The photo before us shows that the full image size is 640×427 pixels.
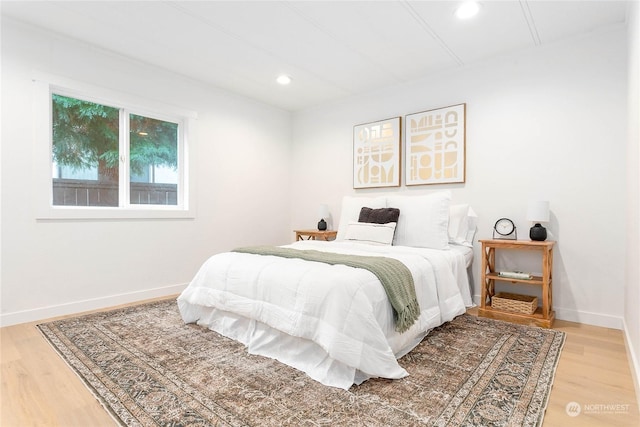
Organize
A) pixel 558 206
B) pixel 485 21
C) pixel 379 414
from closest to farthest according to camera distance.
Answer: pixel 379 414 → pixel 485 21 → pixel 558 206

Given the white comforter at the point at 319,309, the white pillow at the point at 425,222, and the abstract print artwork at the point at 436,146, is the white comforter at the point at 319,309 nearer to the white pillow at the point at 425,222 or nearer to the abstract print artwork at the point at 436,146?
the white pillow at the point at 425,222

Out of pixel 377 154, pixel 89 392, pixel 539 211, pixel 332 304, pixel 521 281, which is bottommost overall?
pixel 89 392

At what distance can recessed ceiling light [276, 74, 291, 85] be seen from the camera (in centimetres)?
384

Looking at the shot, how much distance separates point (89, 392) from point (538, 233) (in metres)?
3.33

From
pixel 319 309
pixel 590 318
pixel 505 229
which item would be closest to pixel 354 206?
pixel 505 229

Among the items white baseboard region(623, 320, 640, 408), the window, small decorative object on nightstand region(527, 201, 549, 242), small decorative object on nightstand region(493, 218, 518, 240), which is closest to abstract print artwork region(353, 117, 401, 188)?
small decorative object on nightstand region(493, 218, 518, 240)

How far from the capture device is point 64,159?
312 centimetres

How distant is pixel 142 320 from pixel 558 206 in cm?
372

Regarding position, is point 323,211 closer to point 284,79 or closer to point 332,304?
point 284,79

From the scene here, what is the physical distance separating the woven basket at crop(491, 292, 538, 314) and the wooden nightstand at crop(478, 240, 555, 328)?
0.03 m

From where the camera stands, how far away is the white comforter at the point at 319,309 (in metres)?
1.77

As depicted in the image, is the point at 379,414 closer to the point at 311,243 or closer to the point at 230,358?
the point at 230,358

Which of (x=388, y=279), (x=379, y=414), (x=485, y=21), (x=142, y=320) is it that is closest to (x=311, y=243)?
(x=388, y=279)

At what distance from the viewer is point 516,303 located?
2869 millimetres
